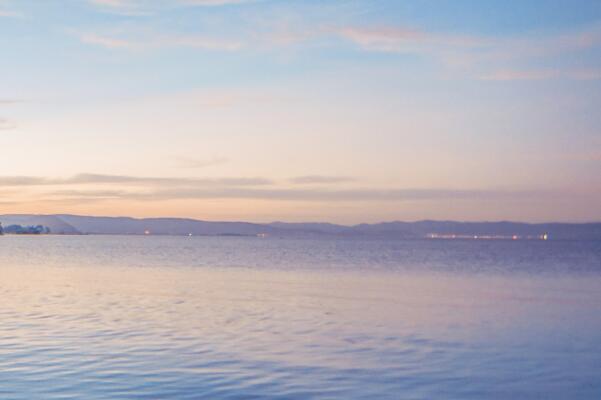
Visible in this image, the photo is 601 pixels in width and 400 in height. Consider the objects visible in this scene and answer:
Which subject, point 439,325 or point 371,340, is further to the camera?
point 439,325

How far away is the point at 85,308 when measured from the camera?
23.6 metres

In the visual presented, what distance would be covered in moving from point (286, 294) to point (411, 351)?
14048mm

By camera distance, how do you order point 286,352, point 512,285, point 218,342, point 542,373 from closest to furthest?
1. point 542,373
2. point 286,352
3. point 218,342
4. point 512,285

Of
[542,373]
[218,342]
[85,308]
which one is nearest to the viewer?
[542,373]

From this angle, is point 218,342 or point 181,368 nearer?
point 181,368

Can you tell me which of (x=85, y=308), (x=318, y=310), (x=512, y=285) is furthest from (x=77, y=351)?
(x=512, y=285)

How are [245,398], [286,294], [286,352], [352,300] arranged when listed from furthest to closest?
[286,294], [352,300], [286,352], [245,398]

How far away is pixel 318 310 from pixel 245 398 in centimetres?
1271

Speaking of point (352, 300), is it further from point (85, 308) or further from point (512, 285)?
point (512, 285)

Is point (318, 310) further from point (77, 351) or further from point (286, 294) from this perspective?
point (77, 351)

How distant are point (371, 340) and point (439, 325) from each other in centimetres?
388

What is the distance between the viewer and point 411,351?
1661 centimetres

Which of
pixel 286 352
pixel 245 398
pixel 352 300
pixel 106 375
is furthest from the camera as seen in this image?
pixel 352 300

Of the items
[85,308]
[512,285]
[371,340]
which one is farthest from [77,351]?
[512,285]
